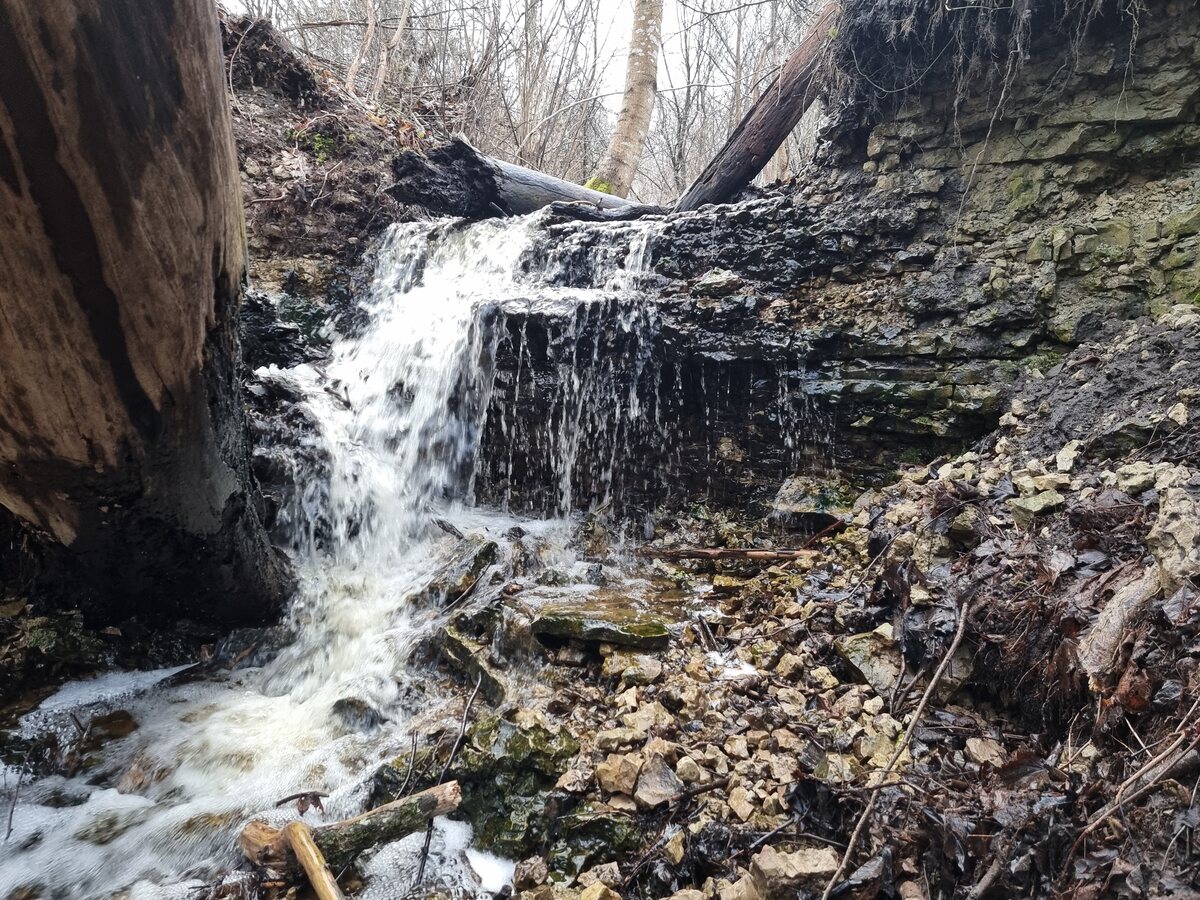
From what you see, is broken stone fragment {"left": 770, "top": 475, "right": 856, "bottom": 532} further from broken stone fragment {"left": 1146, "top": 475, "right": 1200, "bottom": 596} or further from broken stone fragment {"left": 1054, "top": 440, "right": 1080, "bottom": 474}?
broken stone fragment {"left": 1146, "top": 475, "right": 1200, "bottom": 596}

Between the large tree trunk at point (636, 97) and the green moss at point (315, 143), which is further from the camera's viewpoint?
the large tree trunk at point (636, 97)

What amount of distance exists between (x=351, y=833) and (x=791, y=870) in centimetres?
138

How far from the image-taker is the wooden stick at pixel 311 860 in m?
1.72

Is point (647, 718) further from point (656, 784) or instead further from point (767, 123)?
point (767, 123)

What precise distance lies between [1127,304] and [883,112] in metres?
2.15

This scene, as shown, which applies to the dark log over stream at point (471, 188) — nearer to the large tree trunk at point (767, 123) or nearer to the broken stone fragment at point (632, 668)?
the large tree trunk at point (767, 123)

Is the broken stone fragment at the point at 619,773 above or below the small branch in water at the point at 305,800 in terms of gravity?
above

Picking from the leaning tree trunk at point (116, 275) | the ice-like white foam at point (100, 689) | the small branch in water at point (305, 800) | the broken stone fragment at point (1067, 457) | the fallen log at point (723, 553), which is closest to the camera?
the leaning tree trunk at point (116, 275)

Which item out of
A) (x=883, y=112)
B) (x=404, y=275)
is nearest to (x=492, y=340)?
(x=404, y=275)

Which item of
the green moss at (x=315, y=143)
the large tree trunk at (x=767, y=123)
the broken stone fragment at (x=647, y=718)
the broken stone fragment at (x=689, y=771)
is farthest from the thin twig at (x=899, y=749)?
the green moss at (x=315, y=143)

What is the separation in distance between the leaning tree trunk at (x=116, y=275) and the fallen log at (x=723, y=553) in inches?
109

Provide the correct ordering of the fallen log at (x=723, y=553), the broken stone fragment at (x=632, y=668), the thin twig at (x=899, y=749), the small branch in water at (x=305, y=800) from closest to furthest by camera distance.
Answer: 1. the thin twig at (x=899, y=749)
2. the small branch in water at (x=305, y=800)
3. the broken stone fragment at (x=632, y=668)
4. the fallen log at (x=723, y=553)

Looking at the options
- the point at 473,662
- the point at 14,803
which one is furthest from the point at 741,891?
the point at 14,803

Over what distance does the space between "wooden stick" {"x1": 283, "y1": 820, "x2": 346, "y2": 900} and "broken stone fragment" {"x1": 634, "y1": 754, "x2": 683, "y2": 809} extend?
96 centimetres
